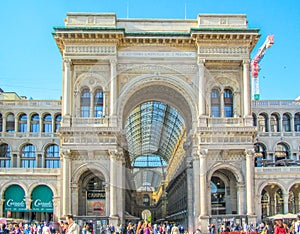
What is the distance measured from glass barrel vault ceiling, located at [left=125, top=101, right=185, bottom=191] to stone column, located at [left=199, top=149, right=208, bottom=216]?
26.7m

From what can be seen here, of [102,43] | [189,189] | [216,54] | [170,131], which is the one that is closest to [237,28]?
[216,54]

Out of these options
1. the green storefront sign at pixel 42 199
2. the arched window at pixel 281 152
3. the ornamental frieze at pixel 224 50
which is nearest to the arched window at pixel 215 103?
the ornamental frieze at pixel 224 50

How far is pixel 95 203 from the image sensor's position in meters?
61.2

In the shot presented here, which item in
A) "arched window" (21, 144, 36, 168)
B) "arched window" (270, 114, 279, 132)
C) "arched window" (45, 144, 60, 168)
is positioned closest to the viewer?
"arched window" (21, 144, 36, 168)

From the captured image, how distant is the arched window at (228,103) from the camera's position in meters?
61.0

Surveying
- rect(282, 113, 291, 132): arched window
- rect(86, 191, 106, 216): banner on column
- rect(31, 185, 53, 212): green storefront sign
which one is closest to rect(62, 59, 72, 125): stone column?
rect(86, 191, 106, 216): banner on column

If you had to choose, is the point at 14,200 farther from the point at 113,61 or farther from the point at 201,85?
the point at 201,85

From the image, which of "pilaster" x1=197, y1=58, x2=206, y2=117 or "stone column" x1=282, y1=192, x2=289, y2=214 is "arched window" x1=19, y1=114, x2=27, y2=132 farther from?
"stone column" x1=282, y1=192, x2=289, y2=214

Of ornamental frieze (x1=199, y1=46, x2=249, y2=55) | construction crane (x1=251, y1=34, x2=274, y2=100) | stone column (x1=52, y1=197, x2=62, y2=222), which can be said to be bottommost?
stone column (x1=52, y1=197, x2=62, y2=222)

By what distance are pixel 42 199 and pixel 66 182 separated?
1074 centimetres

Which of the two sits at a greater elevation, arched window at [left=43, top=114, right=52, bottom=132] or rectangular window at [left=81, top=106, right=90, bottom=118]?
arched window at [left=43, top=114, right=52, bottom=132]

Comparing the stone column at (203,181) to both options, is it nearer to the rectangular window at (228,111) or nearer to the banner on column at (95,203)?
the rectangular window at (228,111)

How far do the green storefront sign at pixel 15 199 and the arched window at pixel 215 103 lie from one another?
24556mm

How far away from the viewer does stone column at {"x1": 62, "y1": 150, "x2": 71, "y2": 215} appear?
186 feet
